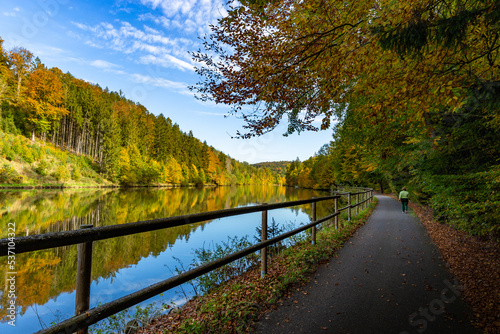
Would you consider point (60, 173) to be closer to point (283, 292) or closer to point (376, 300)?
point (283, 292)

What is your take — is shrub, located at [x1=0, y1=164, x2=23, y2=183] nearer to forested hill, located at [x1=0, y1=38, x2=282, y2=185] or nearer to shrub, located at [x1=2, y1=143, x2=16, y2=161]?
forested hill, located at [x1=0, y1=38, x2=282, y2=185]

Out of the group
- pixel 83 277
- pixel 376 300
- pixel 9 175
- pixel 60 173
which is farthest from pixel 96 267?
pixel 60 173

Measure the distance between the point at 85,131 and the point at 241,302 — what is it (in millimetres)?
73402

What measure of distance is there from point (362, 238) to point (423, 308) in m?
4.63

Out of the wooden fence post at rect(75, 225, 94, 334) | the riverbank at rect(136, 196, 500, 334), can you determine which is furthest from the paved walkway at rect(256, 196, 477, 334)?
the wooden fence post at rect(75, 225, 94, 334)

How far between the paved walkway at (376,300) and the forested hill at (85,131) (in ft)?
136

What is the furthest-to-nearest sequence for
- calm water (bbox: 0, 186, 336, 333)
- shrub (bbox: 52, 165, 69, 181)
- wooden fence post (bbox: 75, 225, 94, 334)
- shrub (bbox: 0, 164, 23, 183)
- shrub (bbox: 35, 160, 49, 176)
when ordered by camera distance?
shrub (bbox: 52, 165, 69, 181)
shrub (bbox: 35, 160, 49, 176)
shrub (bbox: 0, 164, 23, 183)
calm water (bbox: 0, 186, 336, 333)
wooden fence post (bbox: 75, 225, 94, 334)

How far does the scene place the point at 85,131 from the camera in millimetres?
61875

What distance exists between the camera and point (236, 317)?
10.1 ft

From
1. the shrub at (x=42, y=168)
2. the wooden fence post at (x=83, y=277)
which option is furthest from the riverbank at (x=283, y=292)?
the shrub at (x=42, y=168)

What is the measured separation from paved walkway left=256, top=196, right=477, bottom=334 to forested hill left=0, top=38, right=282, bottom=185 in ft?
136

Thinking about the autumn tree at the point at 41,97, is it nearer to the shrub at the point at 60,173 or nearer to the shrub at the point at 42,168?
the shrub at the point at 60,173

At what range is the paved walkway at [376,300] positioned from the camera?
295cm

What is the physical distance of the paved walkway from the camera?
295 cm
